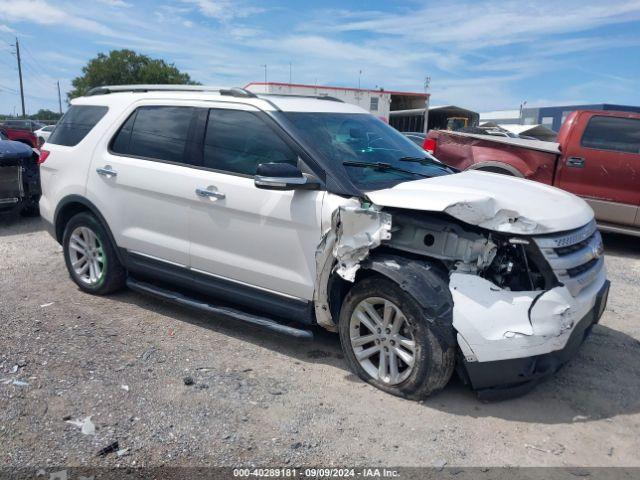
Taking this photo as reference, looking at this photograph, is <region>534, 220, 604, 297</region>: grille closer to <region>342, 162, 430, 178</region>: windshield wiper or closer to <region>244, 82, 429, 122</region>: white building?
<region>342, 162, 430, 178</region>: windshield wiper

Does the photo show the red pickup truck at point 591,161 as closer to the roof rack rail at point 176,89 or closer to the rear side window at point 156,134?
the roof rack rail at point 176,89

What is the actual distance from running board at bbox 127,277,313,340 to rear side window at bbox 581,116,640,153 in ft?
19.2

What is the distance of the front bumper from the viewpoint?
3240 millimetres

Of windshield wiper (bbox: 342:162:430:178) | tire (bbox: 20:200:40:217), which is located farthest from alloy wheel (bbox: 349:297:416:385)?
tire (bbox: 20:200:40:217)

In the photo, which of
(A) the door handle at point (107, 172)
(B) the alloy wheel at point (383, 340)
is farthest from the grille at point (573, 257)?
(A) the door handle at point (107, 172)

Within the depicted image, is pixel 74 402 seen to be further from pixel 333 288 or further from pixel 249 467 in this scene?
pixel 333 288

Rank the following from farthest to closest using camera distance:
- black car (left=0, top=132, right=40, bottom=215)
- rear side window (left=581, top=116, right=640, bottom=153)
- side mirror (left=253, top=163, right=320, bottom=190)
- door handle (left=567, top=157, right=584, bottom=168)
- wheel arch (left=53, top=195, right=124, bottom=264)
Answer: black car (left=0, top=132, right=40, bottom=215) < door handle (left=567, top=157, right=584, bottom=168) < rear side window (left=581, top=116, right=640, bottom=153) < wheel arch (left=53, top=195, right=124, bottom=264) < side mirror (left=253, top=163, right=320, bottom=190)

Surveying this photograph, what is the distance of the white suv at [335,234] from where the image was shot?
3.31 m

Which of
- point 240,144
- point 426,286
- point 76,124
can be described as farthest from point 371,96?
point 426,286

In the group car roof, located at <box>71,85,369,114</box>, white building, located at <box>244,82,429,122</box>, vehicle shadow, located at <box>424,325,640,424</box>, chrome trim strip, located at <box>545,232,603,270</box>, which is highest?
white building, located at <box>244,82,429,122</box>

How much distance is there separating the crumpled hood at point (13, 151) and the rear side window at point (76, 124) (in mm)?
3346

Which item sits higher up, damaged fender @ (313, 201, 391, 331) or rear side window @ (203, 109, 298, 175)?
rear side window @ (203, 109, 298, 175)

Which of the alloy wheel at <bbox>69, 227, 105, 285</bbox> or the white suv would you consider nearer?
the white suv

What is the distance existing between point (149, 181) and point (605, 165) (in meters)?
6.12
